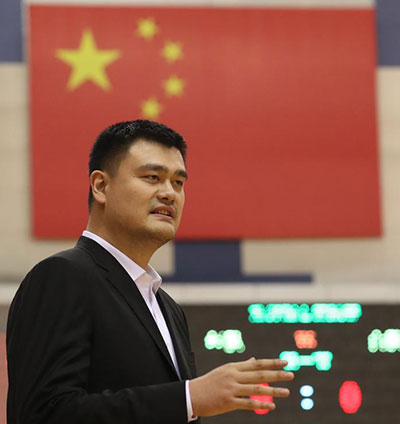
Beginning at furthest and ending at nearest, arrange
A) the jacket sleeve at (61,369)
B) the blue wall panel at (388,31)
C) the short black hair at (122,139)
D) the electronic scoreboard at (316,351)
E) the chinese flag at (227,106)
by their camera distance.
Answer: the blue wall panel at (388,31)
the chinese flag at (227,106)
the electronic scoreboard at (316,351)
the short black hair at (122,139)
the jacket sleeve at (61,369)

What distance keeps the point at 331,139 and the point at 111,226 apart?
642 cm

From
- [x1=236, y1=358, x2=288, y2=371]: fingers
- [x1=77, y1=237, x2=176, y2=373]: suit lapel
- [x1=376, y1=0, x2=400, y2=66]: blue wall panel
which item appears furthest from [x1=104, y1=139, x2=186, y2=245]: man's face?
[x1=376, y1=0, x2=400, y2=66]: blue wall panel

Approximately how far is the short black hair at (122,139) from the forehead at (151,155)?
14mm

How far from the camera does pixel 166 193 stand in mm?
2514

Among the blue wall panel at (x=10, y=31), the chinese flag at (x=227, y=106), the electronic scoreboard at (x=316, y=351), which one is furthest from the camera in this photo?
the blue wall panel at (x=10, y=31)

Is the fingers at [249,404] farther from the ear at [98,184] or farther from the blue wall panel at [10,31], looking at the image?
the blue wall panel at [10,31]

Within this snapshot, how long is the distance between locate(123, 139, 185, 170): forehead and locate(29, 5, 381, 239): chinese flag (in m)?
5.85

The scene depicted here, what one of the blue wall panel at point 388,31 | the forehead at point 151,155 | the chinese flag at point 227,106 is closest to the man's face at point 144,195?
the forehead at point 151,155

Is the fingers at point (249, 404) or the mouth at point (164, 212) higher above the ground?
the mouth at point (164, 212)

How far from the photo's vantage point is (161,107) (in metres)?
8.62

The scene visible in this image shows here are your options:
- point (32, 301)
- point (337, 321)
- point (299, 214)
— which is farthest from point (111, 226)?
point (299, 214)

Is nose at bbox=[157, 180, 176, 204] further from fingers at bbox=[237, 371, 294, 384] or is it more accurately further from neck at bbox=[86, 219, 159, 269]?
fingers at bbox=[237, 371, 294, 384]

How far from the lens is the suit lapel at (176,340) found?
2.42 m

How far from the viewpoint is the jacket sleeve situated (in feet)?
6.77
